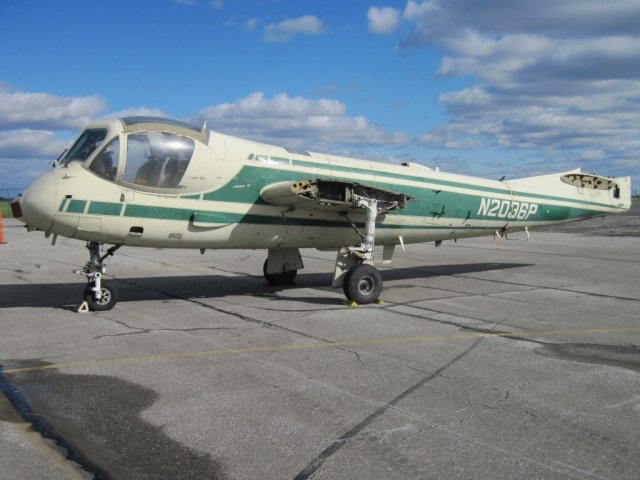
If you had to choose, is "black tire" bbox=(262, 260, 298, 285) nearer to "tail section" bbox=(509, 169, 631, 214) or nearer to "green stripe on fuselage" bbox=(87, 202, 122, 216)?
"green stripe on fuselage" bbox=(87, 202, 122, 216)

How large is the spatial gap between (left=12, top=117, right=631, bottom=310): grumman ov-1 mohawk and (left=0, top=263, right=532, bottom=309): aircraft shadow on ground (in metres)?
0.83

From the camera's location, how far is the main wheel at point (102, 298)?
9.91 m

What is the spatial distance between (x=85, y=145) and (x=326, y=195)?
168 inches

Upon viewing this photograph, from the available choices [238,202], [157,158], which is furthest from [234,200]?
[157,158]

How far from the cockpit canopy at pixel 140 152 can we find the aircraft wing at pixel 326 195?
1.74 m

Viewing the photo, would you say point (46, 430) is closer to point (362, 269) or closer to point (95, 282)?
point (95, 282)

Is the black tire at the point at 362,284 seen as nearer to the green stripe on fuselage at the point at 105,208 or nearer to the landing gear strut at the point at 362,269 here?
the landing gear strut at the point at 362,269

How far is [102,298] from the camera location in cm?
1001

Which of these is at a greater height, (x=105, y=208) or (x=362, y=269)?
(x=105, y=208)

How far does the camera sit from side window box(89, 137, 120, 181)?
938cm

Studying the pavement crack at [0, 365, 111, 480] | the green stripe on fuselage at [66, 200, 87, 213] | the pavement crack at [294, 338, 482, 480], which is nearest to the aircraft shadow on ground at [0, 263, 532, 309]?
the green stripe on fuselage at [66, 200, 87, 213]

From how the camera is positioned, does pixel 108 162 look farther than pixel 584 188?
No

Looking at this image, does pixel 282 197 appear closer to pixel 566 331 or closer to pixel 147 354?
pixel 147 354

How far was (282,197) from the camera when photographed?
423 inches
